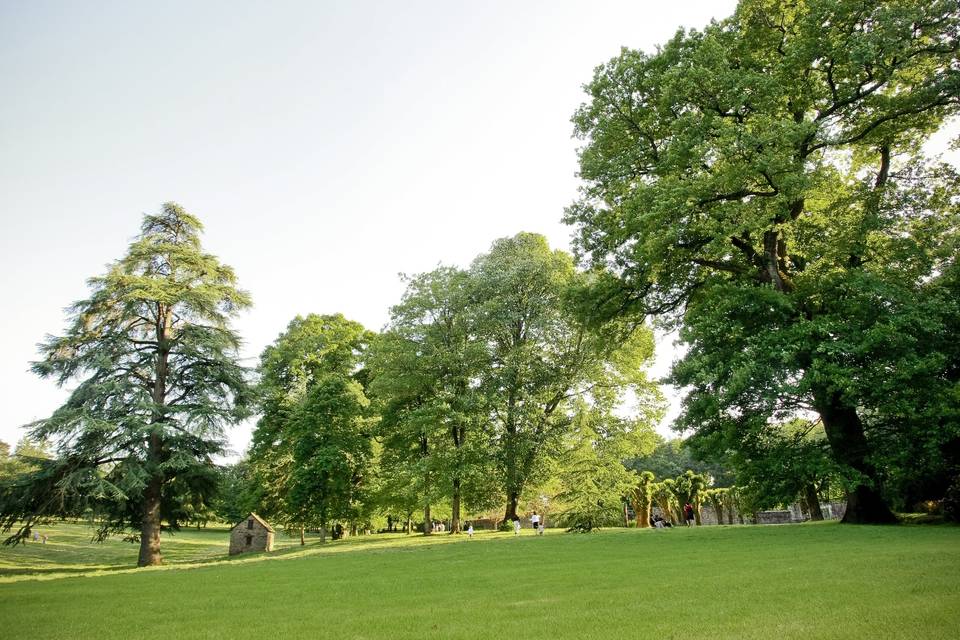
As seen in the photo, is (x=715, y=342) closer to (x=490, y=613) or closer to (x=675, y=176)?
(x=675, y=176)

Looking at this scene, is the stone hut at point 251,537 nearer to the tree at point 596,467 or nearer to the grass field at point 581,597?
the tree at point 596,467

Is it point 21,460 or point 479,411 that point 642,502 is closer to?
point 479,411

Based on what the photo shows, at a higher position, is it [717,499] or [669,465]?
[669,465]

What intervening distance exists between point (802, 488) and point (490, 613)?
12.6 meters

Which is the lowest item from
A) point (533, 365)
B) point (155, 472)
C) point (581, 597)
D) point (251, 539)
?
point (251, 539)

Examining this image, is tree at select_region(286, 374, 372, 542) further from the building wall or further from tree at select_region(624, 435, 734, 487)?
tree at select_region(624, 435, 734, 487)

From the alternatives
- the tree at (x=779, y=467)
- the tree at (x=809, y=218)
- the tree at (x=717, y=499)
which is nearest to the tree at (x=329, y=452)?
the tree at (x=809, y=218)

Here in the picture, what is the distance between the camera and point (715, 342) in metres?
16.8

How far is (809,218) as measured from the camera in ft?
62.4

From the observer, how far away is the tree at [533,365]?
28.7 metres

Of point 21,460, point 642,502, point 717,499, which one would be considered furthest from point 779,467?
point 21,460

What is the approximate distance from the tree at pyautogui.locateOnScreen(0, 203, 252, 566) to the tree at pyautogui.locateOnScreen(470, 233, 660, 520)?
13.3 metres

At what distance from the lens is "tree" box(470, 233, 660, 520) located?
2867 cm

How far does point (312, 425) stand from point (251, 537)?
755 cm
